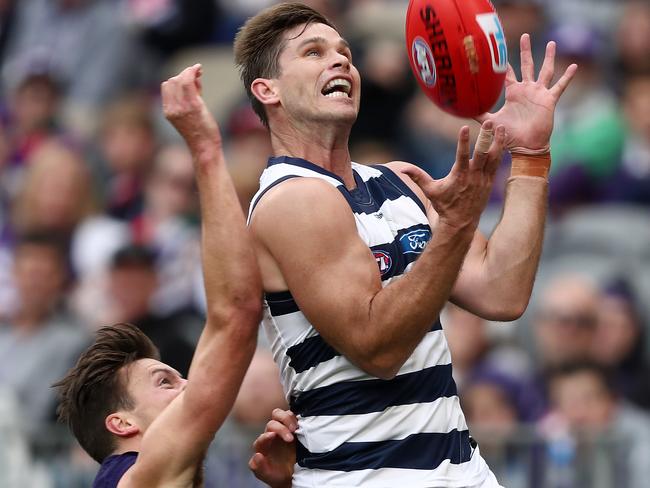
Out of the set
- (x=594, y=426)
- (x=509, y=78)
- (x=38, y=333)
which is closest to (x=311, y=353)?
(x=509, y=78)

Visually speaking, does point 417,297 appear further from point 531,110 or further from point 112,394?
point 112,394

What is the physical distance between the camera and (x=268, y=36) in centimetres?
507

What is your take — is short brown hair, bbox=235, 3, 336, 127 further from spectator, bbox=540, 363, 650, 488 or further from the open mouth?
spectator, bbox=540, 363, 650, 488

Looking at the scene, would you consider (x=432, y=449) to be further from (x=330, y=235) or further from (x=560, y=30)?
(x=560, y=30)

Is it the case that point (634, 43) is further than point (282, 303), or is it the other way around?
point (634, 43)

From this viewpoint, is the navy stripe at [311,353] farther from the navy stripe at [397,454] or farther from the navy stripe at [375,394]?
the navy stripe at [397,454]

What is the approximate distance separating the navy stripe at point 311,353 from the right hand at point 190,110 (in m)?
0.71

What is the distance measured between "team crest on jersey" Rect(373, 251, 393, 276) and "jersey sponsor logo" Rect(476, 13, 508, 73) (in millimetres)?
742

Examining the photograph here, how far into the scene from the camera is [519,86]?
521 centimetres

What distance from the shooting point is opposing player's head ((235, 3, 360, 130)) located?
492cm

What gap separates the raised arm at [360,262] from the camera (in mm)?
4336

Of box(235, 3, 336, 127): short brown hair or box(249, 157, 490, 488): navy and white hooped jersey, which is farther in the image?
box(235, 3, 336, 127): short brown hair

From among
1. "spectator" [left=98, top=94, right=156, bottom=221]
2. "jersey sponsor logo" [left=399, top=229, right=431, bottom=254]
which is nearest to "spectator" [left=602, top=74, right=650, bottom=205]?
"spectator" [left=98, top=94, right=156, bottom=221]

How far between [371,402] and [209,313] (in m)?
0.59
